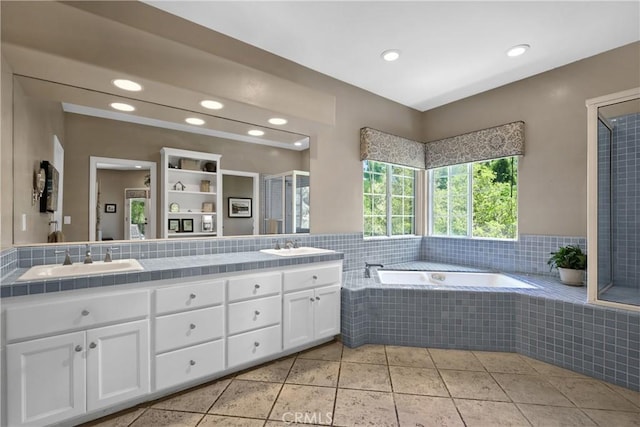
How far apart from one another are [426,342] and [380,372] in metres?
0.68

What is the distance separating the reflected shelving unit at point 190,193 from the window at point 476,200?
3078 millimetres

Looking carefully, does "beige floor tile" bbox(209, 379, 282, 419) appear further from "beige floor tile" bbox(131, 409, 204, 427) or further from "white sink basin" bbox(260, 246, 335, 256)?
"white sink basin" bbox(260, 246, 335, 256)

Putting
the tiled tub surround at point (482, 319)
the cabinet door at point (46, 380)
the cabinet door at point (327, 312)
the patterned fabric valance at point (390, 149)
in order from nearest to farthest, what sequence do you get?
the cabinet door at point (46, 380)
the tiled tub surround at point (482, 319)
the cabinet door at point (327, 312)
the patterned fabric valance at point (390, 149)

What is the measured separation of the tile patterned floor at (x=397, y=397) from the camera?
1774mm

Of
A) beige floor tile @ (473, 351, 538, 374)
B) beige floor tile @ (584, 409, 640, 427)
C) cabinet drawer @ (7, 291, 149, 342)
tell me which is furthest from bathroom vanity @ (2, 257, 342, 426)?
beige floor tile @ (584, 409, 640, 427)

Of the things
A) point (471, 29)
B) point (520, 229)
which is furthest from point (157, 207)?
point (520, 229)

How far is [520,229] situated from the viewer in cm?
343

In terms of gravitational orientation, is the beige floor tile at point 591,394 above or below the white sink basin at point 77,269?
below

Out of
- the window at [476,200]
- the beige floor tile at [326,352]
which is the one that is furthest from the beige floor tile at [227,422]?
the window at [476,200]

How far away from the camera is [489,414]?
6.00ft

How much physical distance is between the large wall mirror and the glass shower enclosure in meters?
0.21

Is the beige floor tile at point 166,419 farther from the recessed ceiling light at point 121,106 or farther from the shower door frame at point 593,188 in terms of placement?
the shower door frame at point 593,188

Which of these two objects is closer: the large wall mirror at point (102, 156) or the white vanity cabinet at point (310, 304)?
the large wall mirror at point (102, 156)

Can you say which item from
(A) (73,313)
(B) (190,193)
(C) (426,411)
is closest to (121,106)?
(B) (190,193)
